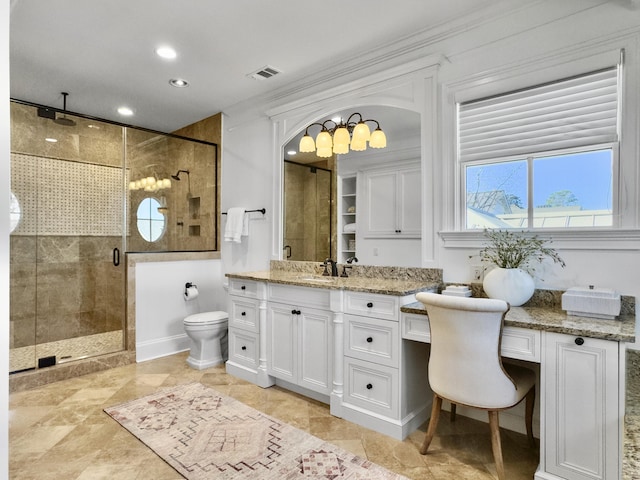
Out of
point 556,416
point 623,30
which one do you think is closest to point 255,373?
point 556,416

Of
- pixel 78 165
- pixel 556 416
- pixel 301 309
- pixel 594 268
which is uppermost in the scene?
pixel 78 165

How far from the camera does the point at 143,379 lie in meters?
3.16

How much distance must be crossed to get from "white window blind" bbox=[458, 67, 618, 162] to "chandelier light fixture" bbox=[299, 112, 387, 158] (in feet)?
2.08

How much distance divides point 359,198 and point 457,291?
1.07 meters

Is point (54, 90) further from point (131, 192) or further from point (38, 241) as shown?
point (38, 241)

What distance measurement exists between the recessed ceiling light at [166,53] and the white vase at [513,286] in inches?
111

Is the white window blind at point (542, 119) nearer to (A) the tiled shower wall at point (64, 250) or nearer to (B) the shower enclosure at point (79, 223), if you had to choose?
(B) the shower enclosure at point (79, 223)

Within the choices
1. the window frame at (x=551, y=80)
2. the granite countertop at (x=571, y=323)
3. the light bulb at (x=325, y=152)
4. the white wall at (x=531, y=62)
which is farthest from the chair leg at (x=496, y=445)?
the light bulb at (x=325, y=152)

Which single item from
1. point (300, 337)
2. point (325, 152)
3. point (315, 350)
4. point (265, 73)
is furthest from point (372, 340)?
point (265, 73)

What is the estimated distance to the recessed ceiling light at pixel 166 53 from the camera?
2891 millimetres

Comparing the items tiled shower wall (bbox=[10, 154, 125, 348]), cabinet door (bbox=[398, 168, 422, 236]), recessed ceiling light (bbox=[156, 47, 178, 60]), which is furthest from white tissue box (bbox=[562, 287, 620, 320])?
tiled shower wall (bbox=[10, 154, 125, 348])

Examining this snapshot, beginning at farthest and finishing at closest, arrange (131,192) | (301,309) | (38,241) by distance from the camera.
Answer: (131,192)
(38,241)
(301,309)

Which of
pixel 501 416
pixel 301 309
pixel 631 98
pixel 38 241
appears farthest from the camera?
pixel 38 241

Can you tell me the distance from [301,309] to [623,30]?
8.09 feet
